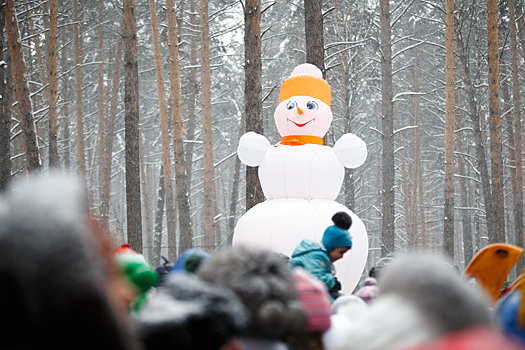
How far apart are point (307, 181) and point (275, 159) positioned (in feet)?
1.58

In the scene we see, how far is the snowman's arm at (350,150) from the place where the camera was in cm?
554

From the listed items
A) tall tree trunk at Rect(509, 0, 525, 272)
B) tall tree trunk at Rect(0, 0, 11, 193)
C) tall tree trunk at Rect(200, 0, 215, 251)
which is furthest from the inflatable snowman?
tall tree trunk at Rect(509, 0, 525, 272)

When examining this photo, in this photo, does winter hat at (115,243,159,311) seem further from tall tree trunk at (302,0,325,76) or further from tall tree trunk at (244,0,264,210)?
tall tree trunk at (302,0,325,76)

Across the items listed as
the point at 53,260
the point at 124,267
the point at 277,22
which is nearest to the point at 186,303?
the point at 53,260

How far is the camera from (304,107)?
224 inches

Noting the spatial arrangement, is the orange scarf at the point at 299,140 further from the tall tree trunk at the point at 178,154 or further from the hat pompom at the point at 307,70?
the tall tree trunk at the point at 178,154

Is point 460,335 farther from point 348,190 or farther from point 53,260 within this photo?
point 348,190

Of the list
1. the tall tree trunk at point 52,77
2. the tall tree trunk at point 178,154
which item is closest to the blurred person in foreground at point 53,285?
the tall tree trunk at point 178,154

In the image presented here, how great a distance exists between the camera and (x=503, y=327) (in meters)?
1.20

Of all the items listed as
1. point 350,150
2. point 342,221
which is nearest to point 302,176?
point 350,150

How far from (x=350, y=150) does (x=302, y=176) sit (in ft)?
2.29

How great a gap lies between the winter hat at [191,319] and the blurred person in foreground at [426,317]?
32 cm

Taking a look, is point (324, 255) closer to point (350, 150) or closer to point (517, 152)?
point (350, 150)

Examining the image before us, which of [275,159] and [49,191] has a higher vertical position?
[275,159]
